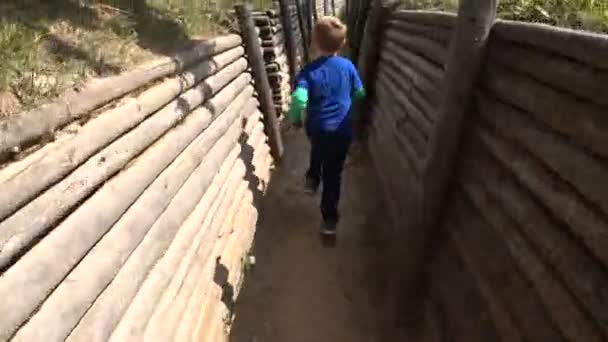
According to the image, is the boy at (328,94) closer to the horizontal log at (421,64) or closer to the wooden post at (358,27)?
the horizontal log at (421,64)

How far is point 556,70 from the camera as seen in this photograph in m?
2.13

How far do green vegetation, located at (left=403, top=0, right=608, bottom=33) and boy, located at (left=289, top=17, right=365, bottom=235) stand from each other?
1.60m

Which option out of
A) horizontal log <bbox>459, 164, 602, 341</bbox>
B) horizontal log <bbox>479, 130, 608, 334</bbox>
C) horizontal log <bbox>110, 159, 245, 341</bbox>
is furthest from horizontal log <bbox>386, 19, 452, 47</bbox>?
horizontal log <bbox>110, 159, 245, 341</bbox>

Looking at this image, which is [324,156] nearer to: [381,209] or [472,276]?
[381,209]

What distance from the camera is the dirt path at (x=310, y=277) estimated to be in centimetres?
417

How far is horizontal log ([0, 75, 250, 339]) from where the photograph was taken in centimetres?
174

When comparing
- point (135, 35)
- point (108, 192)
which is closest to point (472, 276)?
point (108, 192)

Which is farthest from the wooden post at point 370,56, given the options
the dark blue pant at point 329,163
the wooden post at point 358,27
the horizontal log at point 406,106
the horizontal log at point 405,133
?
the dark blue pant at point 329,163

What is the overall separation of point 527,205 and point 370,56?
267 inches

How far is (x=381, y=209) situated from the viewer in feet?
18.7

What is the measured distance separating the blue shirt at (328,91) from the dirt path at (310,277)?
4.07ft

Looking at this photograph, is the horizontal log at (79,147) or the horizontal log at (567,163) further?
the horizontal log at (79,147)

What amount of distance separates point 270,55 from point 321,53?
181 inches

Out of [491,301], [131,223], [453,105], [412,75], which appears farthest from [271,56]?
[491,301]
